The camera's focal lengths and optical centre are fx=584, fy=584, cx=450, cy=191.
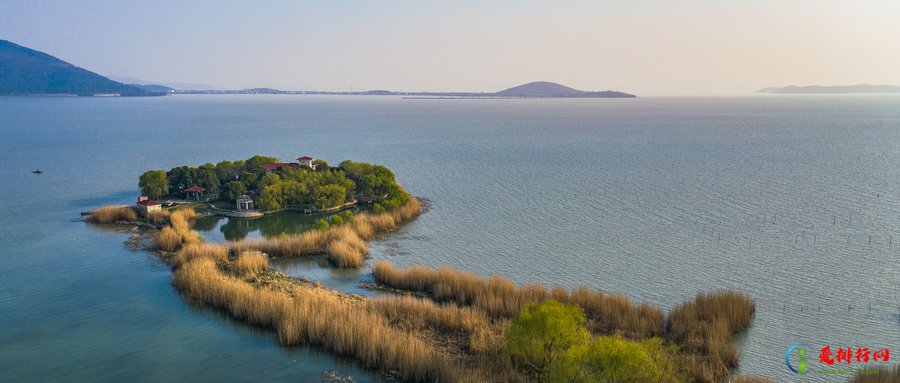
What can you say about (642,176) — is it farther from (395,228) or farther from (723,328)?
(723,328)

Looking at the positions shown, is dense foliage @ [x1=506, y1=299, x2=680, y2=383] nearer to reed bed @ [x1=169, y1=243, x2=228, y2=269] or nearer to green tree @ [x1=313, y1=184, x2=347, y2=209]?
reed bed @ [x1=169, y1=243, x2=228, y2=269]

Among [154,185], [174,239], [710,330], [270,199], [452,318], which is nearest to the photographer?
[710,330]

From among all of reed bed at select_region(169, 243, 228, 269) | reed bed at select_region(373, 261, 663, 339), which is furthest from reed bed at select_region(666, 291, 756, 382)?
reed bed at select_region(169, 243, 228, 269)

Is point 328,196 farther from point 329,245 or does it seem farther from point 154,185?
point 154,185

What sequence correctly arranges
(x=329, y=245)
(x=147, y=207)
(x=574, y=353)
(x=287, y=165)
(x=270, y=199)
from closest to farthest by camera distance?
1. (x=574, y=353)
2. (x=329, y=245)
3. (x=147, y=207)
4. (x=270, y=199)
5. (x=287, y=165)

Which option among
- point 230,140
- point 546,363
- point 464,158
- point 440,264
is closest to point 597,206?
point 440,264

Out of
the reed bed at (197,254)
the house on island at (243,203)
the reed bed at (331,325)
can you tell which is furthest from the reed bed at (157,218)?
the reed bed at (331,325)

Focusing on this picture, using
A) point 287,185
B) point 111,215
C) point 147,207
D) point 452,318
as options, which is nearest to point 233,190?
point 287,185
